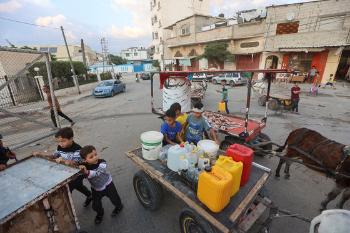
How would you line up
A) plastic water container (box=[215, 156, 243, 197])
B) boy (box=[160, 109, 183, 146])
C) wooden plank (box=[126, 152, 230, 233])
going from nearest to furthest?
1. wooden plank (box=[126, 152, 230, 233])
2. plastic water container (box=[215, 156, 243, 197])
3. boy (box=[160, 109, 183, 146])

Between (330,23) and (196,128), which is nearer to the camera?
(196,128)

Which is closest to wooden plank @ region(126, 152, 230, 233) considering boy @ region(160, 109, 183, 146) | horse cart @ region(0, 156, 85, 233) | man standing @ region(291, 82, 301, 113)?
boy @ region(160, 109, 183, 146)

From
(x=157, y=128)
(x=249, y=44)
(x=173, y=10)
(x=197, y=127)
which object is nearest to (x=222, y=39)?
(x=249, y=44)

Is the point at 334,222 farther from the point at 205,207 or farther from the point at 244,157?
the point at 205,207

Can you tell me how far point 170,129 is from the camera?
400 cm

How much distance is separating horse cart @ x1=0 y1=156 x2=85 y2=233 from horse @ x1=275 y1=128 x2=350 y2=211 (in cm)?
400

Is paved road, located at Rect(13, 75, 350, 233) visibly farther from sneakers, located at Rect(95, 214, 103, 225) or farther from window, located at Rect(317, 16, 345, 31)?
window, located at Rect(317, 16, 345, 31)

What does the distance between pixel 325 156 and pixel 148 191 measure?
3.56 meters

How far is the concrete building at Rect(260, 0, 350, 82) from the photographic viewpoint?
55.3ft

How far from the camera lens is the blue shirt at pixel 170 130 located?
3.98m

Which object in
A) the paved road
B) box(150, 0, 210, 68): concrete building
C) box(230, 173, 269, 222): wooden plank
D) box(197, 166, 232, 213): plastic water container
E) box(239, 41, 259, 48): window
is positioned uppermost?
box(150, 0, 210, 68): concrete building

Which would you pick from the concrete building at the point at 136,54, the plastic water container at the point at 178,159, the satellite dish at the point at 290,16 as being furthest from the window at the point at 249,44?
the concrete building at the point at 136,54

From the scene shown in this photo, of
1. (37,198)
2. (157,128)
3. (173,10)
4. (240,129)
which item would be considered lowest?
(157,128)

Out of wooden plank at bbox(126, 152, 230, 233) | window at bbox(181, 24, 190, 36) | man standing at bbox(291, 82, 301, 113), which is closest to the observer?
wooden plank at bbox(126, 152, 230, 233)
